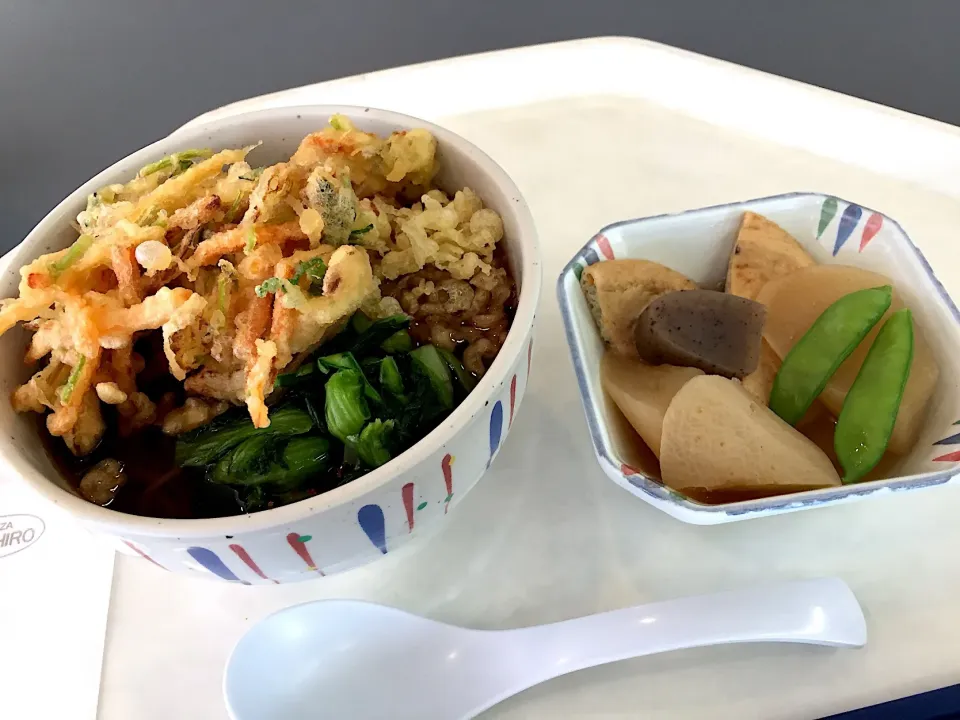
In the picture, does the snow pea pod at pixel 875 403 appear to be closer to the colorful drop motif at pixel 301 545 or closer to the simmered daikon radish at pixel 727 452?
the simmered daikon radish at pixel 727 452

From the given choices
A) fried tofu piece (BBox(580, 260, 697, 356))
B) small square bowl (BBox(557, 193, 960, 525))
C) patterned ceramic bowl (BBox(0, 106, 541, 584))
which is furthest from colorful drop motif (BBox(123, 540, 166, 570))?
fried tofu piece (BBox(580, 260, 697, 356))

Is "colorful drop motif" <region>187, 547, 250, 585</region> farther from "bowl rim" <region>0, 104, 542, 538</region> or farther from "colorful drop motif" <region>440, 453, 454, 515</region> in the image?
"colorful drop motif" <region>440, 453, 454, 515</region>

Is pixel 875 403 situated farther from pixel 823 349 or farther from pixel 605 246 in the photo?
pixel 605 246

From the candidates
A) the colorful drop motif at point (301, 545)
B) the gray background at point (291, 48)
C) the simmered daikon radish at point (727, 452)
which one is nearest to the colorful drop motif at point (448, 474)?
the colorful drop motif at point (301, 545)

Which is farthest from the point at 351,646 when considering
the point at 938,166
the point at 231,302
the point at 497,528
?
the point at 938,166

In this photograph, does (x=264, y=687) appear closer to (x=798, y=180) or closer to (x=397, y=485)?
(x=397, y=485)

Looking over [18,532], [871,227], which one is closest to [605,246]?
[871,227]
